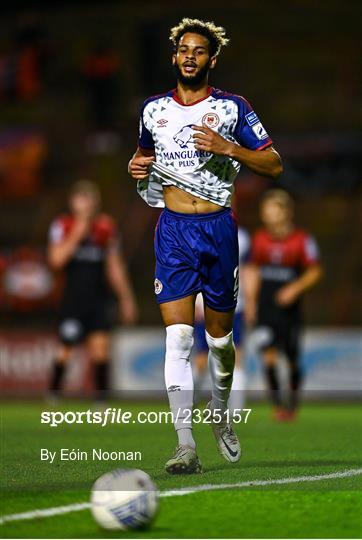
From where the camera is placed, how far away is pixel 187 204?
709 centimetres

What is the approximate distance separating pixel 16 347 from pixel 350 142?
24.9ft

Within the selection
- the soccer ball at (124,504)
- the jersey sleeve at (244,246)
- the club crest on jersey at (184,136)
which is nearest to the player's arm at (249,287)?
the jersey sleeve at (244,246)

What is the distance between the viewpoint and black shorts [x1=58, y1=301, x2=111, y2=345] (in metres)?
13.5

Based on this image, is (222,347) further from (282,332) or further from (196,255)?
(282,332)

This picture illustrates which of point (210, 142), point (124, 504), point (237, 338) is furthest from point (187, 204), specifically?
point (237, 338)

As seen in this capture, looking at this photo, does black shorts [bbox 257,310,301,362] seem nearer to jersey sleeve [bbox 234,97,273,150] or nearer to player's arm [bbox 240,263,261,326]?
player's arm [bbox 240,263,261,326]

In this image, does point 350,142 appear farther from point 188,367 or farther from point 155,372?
point 188,367

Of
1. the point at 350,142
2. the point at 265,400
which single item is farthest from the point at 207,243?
the point at 350,142

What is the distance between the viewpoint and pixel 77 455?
25.3ft

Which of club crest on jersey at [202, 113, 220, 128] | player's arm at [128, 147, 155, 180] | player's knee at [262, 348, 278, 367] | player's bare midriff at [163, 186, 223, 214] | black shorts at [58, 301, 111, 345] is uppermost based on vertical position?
club crest on jersey at [202, 113, 220, 128]

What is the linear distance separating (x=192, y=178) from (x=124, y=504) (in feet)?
8.23

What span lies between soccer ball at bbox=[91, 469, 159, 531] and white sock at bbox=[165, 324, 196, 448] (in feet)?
5.48

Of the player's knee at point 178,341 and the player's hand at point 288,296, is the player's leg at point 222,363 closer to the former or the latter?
the player's knee at point 178,341

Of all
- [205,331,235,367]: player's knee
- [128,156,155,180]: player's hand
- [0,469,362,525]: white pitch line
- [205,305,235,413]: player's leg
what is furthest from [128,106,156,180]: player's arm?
[0,469,362,525]: white pitch line
